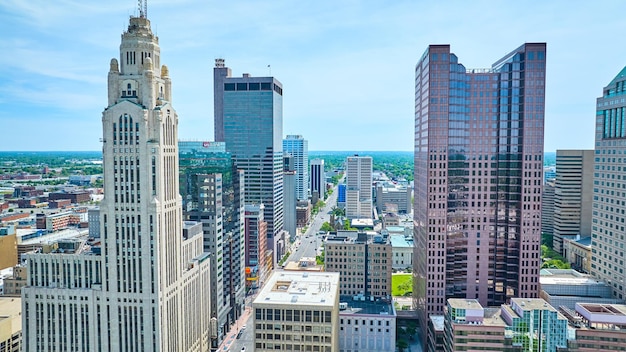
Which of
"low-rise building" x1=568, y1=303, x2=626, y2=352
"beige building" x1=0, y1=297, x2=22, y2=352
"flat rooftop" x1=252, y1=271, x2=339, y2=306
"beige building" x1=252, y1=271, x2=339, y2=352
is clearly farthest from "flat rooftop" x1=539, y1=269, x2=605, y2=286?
"beige building" x1=0, y1=297, x2=22, y2=352

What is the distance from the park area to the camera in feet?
545

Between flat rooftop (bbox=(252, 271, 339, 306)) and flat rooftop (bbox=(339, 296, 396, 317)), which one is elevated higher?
flat rooftop (bbox=(252, 271, 339, 306))

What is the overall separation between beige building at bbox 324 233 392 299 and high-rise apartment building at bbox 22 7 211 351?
61.4 meters

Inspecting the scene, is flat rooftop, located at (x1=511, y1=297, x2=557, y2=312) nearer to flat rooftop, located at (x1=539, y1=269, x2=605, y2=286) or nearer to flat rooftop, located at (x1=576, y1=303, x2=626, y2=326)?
flat rooftop, located at (x1=576, y1=303, x2=626, y2=326)

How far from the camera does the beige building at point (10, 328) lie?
308 ft

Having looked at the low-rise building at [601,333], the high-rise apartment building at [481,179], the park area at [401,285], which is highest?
the high-rise apartment building at [481,179]

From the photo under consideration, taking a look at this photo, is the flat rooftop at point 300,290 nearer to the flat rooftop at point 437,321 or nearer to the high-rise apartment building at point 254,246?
the flat rooftop at point 437,321

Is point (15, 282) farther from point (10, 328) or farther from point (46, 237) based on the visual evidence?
point (46, 237)

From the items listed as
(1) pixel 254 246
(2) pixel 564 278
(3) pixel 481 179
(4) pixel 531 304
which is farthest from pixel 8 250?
(2) pixel 564 278

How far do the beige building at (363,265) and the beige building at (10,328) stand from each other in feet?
262

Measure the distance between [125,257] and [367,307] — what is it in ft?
215

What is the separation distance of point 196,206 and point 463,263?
7643 cm

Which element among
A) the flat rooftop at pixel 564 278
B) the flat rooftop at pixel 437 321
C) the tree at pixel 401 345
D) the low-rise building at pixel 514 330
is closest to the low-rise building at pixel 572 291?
the flat rooftop at pixel 564 278

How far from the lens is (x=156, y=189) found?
82438 mm
